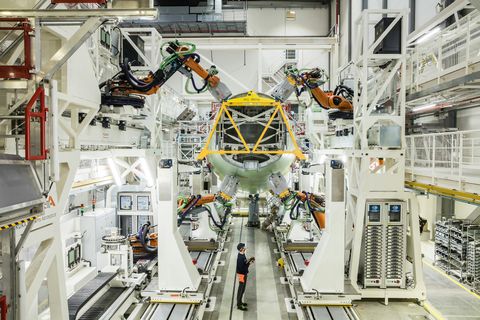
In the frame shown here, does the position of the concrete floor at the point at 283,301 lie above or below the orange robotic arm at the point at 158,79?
below

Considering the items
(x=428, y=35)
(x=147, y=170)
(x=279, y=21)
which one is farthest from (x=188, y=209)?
(x=279, y=21)

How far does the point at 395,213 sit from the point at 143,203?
6.95 m

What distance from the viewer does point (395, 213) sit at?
770cm

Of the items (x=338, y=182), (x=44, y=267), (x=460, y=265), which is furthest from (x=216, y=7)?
(x=44, y=267)

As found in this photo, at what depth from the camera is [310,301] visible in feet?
21.4

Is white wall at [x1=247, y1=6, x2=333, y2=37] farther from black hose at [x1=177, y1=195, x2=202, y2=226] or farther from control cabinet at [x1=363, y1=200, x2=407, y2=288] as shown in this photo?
control cabinet at [x1=363, y1=200, x2=407, y2=288]

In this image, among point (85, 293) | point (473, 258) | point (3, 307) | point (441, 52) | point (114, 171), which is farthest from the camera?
point (114, 171)

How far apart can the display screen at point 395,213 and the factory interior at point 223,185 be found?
0.03m

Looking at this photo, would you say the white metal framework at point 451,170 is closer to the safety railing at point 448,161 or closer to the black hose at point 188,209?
the safety railing at point 448,161

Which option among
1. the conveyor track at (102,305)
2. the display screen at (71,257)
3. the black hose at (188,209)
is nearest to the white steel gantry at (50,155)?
the conveyor track at (102,305)

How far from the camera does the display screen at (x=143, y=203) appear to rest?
10.6m

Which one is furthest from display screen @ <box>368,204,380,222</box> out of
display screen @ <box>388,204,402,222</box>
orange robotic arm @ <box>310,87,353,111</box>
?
orange robotic arm @ <box>310,87,353,111</box>

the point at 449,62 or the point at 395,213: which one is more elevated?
the point at 449,62

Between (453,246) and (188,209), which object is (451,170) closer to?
(453,246)
